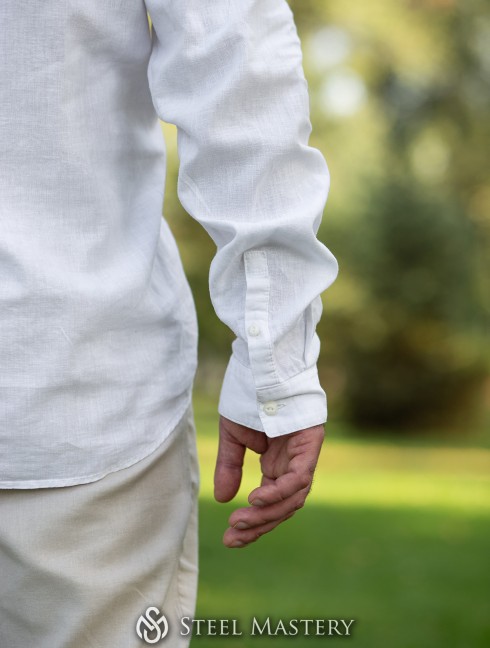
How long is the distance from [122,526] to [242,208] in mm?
495

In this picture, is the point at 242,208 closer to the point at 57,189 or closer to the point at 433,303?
the point at 57,189

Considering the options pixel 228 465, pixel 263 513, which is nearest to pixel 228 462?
pixel 228 465

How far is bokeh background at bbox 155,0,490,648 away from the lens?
5168 mm

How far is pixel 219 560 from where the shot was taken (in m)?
5.87

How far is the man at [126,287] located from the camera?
51.6 inches

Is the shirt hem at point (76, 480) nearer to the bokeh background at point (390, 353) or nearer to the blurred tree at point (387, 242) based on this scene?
the bokeh background at point (390, 353)

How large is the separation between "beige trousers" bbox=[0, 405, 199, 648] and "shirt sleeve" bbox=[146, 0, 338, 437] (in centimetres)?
22

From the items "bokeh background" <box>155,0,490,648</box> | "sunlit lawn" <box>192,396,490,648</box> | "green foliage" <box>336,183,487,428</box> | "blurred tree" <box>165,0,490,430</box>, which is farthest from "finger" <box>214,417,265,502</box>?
"green foliage" <box>336,183,487,428</box>

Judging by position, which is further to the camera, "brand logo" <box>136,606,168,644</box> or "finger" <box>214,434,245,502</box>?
"finger" <box>214,434,245,502</box>

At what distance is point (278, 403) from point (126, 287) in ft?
0.92

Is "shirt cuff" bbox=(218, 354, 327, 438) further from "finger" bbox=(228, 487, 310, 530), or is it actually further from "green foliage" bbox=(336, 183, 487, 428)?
"green foliage" bbox=(336, 183, 487, 428)

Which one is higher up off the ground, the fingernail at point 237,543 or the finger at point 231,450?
the finger at point 231,450

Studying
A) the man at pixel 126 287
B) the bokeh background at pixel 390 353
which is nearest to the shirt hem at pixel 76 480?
the man at pixel 126 287

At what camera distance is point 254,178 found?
4.47ft
